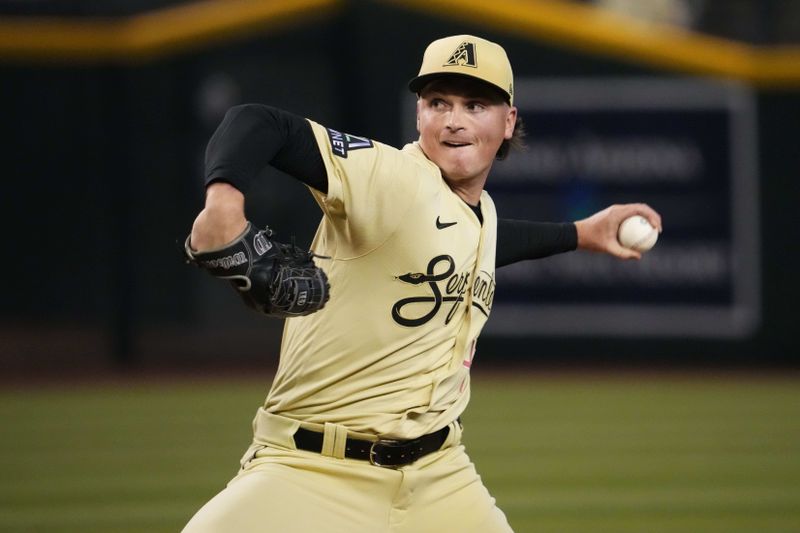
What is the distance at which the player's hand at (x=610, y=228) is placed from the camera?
429 cm

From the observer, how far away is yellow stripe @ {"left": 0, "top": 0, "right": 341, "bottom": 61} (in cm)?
1435

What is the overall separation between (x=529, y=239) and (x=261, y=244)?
5.51ft

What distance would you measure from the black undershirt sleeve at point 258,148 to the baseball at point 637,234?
1.45 m

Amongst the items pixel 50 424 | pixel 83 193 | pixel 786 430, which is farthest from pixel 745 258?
pixel 83 193

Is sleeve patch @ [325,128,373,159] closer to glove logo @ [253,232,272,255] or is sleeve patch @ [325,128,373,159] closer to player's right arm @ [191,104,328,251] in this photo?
player's right arm @ [191,104,328,251]

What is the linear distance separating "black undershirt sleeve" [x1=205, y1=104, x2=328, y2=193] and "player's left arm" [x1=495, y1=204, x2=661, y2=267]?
1.31 m

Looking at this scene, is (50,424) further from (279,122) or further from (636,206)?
(279,122)

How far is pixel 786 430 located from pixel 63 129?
11.2 metres

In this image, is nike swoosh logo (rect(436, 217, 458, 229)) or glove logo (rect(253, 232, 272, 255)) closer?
glove logo (rect(253, 232, 272, 255))

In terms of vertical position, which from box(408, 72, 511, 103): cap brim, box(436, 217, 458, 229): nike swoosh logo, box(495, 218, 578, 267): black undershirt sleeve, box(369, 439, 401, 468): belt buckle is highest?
box(408, 72, 511, 103): cap brim

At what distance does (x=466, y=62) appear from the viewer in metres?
3.60

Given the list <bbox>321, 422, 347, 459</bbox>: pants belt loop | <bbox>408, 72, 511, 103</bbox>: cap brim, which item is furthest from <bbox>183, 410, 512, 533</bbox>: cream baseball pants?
<bbox>408, 72, 511, 103</bbox>: cap brim

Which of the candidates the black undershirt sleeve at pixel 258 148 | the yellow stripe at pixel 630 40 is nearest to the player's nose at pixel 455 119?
the black undershirt sleeve at pixel 258 148

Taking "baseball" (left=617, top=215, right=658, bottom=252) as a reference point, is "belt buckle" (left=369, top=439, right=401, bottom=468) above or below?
below
